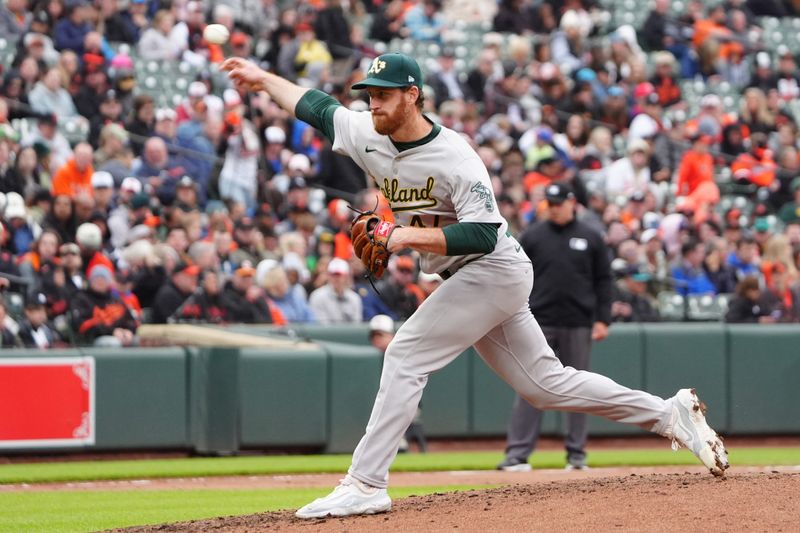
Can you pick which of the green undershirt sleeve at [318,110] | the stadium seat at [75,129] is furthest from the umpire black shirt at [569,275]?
the stadium seat at [75,129]

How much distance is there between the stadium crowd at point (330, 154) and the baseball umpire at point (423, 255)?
5.97 m

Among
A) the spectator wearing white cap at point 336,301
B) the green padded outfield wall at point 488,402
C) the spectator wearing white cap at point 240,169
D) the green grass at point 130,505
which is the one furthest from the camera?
the spectator wearing white cap at point 240,169

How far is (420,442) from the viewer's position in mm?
12531

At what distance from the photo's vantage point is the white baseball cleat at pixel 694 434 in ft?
21.3

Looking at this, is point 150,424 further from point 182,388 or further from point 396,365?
point 396,365

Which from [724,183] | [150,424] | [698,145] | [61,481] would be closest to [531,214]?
[698,145]

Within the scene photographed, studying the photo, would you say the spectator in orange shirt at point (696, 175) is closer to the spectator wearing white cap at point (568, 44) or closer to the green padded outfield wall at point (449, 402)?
the spectator wearing white cap at point (568, 44)

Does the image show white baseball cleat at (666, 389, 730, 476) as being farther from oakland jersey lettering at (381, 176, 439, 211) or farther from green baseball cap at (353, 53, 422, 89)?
green baseball cap at (353, 53, 422, 89)

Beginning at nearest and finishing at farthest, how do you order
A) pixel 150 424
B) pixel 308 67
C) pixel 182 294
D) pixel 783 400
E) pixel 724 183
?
pixel 150 424 < pixel 182 294 < pixel 783 400 < pixel 308 67 < pixel 724 183

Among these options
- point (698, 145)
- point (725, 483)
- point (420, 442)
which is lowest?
point (420, 442)

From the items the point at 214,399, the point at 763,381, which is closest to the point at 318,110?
the point at 214,399

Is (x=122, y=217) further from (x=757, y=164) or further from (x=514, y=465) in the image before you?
(x=757, y=164)

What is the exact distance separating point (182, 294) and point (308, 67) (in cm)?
600

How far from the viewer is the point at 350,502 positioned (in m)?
5.96
